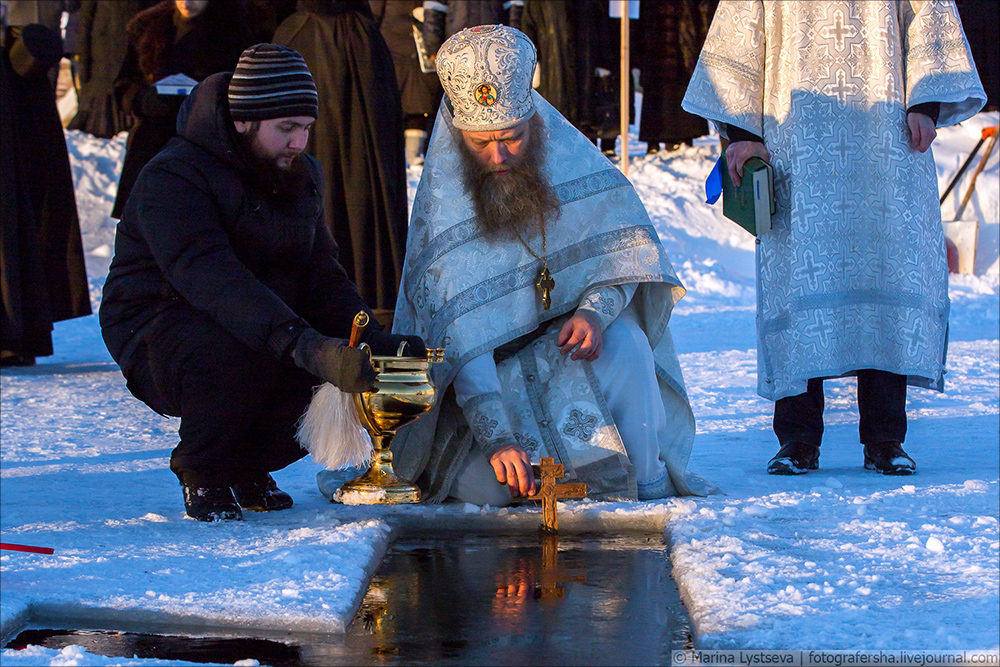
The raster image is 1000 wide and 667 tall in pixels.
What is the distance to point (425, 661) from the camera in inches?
88.1

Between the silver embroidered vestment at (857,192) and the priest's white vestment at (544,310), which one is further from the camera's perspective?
the silver embroidered vestment at (857,192)

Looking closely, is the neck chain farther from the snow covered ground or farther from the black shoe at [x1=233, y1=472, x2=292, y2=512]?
the black shoe at [x1=233, y1=472, x2=292, y2=512]

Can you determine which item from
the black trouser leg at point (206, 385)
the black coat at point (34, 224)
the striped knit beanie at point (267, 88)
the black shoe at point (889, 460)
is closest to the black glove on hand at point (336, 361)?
the black trouser leg at point (206, 385)

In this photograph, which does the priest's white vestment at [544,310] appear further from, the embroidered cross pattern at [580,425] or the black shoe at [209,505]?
the black shoe at [209,505]

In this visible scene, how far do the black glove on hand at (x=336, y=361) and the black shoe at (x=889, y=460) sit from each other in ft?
5.78

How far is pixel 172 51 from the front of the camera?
6.61 m

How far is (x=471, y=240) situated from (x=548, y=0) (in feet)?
22.8

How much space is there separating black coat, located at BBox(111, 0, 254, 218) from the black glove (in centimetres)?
354

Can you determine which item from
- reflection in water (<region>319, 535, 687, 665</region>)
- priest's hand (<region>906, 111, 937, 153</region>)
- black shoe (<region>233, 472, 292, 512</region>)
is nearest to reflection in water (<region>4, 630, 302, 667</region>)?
reflection in water (<region>319, 535, 687, 665</region>)

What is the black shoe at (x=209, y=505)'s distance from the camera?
10.8 feet

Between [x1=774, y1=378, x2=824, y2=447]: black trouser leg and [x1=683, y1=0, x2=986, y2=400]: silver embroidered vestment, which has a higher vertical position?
[x1=683, y1=0, x2=986, y2=400]: silver embroidered vestment

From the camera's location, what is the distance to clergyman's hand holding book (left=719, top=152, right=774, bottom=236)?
13.8 ft

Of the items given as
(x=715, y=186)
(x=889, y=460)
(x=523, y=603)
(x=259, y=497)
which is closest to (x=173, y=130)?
(x=715, y=186)

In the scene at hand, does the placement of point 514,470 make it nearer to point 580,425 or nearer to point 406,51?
point 580,425
